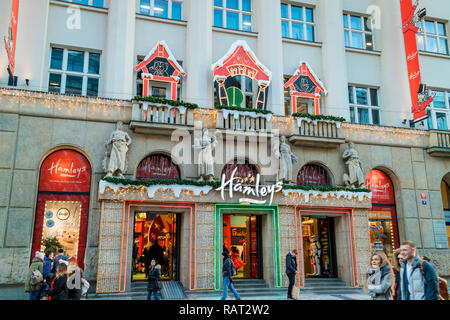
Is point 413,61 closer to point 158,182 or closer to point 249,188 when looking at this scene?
point 249,188

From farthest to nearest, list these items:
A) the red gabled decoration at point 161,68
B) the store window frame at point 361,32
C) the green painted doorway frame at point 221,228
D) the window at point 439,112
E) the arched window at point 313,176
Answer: the store window frame at point 361,32, the window at point 439,112, the arched window at point 313,176, the red gabled decoration at point 161,68, the green painted doorway frame at point 221,228

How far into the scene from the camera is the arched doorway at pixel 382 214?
18750mm

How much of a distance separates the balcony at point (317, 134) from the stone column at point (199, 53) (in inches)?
164

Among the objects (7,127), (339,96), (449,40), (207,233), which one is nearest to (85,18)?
(7,127)

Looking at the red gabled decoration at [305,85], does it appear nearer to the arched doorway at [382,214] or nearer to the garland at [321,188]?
the garland at [321,188]

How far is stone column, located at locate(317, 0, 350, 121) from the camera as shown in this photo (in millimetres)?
19516

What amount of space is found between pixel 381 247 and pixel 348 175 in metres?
3.82

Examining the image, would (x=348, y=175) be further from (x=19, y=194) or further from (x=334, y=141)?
(x=19, y=194)

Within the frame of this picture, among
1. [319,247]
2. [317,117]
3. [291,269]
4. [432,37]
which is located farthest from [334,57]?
[291,269]

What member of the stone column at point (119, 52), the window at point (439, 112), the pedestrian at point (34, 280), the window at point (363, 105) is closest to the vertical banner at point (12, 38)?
the stone column at point (119, 52)

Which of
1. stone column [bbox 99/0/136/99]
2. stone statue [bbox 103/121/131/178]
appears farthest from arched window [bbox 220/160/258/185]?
stone column [bbox 99/0/136/99]

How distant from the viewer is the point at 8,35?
14930 millimetres

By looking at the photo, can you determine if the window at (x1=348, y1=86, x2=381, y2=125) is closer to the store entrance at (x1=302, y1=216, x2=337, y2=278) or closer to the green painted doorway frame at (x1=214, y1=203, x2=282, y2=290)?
the store entrance at (x1=302, y1=216, x2=337, y2=278)

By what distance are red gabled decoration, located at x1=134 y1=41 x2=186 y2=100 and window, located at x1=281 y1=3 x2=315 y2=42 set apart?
6413 mm
